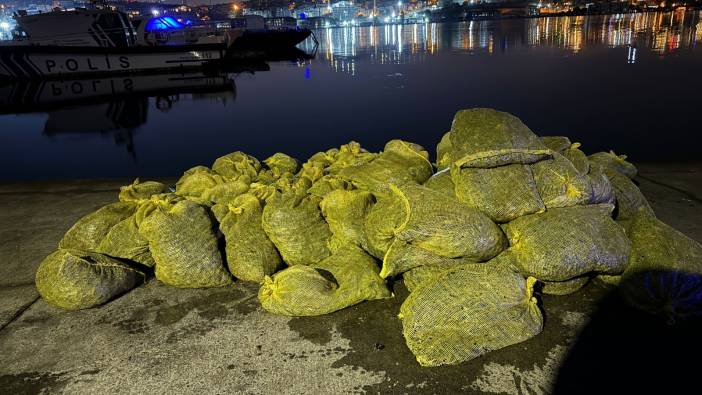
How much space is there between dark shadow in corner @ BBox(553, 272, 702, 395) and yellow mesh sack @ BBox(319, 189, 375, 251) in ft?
4.89

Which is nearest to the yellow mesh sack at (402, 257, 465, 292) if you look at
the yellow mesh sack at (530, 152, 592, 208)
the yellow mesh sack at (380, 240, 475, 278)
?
the yellow mesh sack at (380, 240, 475, 278)

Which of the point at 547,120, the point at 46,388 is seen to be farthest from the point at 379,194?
the point at 547,120

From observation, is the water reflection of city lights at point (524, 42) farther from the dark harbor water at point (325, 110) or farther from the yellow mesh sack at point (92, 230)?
the yellow mesh sack at point (92, 230)

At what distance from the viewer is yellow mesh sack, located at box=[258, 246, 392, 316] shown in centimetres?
268

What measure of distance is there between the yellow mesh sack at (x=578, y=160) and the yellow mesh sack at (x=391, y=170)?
→ 1.09m

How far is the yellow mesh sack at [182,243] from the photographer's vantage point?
115 inches

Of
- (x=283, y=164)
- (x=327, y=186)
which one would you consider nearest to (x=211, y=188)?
(x=327, y=186)

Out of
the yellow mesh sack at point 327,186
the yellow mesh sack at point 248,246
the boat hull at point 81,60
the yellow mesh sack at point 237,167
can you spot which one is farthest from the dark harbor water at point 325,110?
the yellow mesh sack at point 248,246

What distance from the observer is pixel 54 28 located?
2358 centimetres

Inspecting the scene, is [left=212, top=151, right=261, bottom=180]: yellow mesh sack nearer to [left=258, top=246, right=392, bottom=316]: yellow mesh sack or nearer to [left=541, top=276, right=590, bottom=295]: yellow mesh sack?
[left=258, top=246, right=392, bottom=316]: yellow mesh sack

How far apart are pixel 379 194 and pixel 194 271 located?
144 centimetres

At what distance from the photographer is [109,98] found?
19266 millimetres

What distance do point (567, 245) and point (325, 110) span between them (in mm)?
14423

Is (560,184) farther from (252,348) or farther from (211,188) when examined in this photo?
(211,188)
